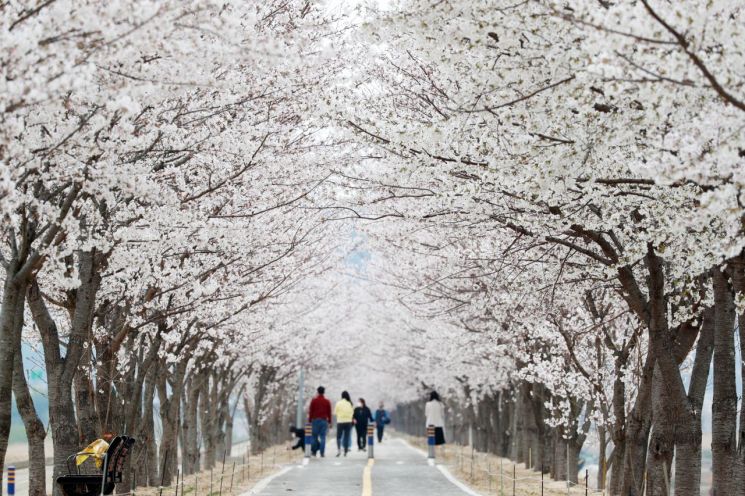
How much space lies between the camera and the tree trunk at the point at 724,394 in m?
11.1

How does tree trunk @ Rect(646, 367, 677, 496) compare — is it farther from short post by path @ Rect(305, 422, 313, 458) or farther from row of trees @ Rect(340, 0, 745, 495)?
short post by path @ Rect(305, 422, 313, 458)

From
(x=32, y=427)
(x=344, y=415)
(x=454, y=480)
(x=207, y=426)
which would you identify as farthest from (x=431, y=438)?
(x=32, y=427)

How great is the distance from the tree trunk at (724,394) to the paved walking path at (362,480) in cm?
622

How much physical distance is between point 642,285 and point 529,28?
7114mm

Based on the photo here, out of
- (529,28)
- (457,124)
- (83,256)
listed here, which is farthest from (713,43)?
(83,256)

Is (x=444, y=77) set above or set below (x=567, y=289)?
above

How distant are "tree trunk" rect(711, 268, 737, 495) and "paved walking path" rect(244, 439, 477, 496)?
6224mm

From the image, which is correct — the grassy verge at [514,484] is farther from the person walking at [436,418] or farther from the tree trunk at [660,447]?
the person walking at [436,418]

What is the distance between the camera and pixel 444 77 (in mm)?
10430

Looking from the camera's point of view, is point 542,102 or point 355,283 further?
point 355,283

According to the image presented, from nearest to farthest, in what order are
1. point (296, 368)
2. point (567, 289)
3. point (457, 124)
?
point (457, 124)
point (567, 289)
point (296, 368)

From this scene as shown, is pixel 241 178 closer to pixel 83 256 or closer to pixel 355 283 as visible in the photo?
pixel 83 256

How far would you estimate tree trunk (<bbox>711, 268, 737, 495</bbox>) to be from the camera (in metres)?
11.1

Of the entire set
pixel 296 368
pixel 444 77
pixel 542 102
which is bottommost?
pixel 296 368
